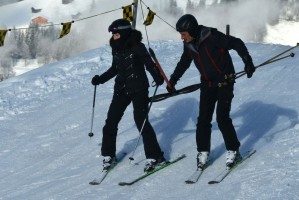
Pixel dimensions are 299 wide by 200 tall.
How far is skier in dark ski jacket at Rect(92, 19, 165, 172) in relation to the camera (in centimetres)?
674

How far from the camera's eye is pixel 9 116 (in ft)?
37.4

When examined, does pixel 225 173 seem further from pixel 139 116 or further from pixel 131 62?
pixel 131 62

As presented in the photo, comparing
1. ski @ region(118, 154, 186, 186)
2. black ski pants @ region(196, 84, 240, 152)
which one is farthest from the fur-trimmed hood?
ski @ region(118, 154, 186, 186)

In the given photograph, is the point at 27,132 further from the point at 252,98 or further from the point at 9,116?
the point at 252,98

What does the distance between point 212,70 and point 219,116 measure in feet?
1.76

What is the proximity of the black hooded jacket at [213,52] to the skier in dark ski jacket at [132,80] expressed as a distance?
1.81 ft

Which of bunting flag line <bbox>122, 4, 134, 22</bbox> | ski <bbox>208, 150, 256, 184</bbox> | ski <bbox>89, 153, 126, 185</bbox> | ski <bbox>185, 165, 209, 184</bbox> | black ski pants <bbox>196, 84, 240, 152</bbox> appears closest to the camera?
ski <bbox>208, 150, 256, 184</bbox>

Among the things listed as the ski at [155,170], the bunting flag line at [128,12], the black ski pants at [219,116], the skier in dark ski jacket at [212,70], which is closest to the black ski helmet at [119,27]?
the skier in dark ski jacket at [212,70]

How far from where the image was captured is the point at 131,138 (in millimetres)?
8891

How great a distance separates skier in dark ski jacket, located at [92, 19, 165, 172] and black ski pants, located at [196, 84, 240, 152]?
1.95 ft

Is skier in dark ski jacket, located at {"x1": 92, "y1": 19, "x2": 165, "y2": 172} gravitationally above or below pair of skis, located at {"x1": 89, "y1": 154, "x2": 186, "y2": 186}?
above

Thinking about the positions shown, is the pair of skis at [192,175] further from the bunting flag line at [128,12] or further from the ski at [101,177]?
the bunting flag line at [128,12]

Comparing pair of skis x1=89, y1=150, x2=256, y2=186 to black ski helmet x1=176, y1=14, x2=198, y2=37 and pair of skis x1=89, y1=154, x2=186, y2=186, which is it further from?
black ski helmet x1=176, y1=14, x2=198, y2=37

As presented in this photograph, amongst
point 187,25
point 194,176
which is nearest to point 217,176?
point 194,176
